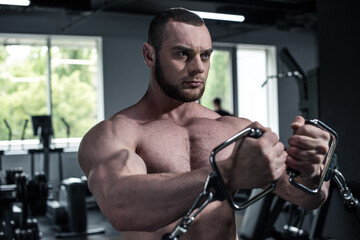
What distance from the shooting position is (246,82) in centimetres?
940

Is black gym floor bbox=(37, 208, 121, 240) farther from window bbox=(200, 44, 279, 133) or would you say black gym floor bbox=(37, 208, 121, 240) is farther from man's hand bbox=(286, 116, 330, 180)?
man's hand bbox=(286, 116, 330, 180)

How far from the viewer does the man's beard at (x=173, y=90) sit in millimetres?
1198

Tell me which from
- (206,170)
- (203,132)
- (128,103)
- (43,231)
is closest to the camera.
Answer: (206,170)

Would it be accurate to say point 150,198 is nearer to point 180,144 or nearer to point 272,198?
point 180,144

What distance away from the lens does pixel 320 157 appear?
0.92 m

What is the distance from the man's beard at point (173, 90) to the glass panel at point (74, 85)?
261 inches

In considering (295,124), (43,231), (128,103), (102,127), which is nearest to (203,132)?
(102,127)

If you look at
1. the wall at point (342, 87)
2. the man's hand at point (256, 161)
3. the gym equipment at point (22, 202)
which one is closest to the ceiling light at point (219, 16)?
the gym equipment at point (22, 202)

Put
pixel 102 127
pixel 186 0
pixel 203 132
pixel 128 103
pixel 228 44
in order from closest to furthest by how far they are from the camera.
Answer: pixel 102 127 → pixel 203 132 → pixel 186 0 → pixel 128 103 → pixel 228 44

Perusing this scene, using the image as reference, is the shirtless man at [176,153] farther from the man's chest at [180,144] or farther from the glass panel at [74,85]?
the glass panel at [74,85]

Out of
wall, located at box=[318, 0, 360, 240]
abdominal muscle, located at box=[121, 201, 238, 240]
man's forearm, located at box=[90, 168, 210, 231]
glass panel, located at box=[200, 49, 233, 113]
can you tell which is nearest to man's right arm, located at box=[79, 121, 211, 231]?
man's forearm, located at box=[90, 168, 210, 231]

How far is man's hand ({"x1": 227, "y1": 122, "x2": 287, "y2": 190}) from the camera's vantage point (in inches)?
29.9

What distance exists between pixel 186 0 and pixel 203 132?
654 centimetres

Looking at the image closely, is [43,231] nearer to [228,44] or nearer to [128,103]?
[128,103]
